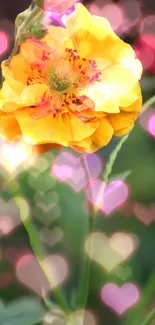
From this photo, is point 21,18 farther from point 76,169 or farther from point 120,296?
point 120,296

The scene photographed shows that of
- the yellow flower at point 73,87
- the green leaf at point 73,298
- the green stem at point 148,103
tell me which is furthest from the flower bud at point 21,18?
the green leaf at point 73,298

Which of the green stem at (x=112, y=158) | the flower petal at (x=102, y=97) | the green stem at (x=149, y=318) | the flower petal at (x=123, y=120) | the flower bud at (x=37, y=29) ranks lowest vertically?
the green stem at (x=149, y=318)

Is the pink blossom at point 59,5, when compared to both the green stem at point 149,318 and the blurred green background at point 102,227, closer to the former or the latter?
the blurred green background at point 102,227

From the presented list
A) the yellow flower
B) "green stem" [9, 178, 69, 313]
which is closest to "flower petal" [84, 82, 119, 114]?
the yellow flower

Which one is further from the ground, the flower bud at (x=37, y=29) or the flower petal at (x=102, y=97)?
the flower bud at (x=37, y=29)

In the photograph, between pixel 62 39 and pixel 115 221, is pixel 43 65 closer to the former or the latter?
pixel 62 39

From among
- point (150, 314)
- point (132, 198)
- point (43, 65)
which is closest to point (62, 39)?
point (43, 65)

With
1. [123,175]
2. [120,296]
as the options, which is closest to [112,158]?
[123,175]
